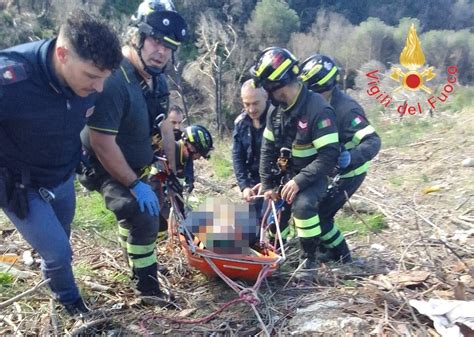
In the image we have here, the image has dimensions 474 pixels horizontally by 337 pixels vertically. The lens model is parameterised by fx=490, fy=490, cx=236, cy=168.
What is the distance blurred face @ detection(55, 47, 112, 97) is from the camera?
100 inches

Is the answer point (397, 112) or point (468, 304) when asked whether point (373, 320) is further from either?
point (397, 112)

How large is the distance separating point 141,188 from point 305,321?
1338 mm

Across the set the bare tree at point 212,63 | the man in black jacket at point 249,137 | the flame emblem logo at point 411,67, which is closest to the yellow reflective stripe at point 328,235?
the man in black jacket at point 249,137

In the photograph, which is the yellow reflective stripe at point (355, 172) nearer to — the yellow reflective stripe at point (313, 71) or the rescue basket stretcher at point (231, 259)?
the yellow reflective stripe at point (313, 71)

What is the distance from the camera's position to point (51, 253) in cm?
290

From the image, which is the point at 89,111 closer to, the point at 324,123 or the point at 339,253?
the point at 324,123

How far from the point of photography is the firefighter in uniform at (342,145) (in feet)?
14.6

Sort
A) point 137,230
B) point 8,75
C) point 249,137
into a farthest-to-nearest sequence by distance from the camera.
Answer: point 249,137 → point 137,230 → point 8,75

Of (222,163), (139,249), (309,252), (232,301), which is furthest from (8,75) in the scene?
(222,163)

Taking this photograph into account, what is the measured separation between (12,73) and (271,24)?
38125mm

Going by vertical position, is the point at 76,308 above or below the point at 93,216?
above

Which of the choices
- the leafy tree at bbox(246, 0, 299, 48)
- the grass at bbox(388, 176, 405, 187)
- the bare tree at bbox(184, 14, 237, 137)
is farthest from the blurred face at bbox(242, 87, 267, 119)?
the leafy tree at bbox(246, 0, 299, 48)

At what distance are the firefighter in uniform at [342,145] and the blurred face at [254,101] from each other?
0.42 metres

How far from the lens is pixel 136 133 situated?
3.30m
